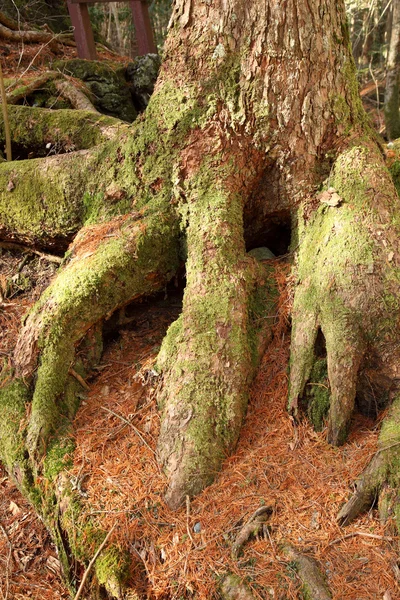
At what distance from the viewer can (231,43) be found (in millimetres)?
3516

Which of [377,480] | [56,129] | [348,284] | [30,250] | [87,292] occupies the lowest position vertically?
[377,480]

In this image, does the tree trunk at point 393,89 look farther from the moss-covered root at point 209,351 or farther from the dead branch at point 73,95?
the moss-covered root at point 209,351

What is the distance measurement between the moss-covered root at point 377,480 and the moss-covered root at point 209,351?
0.76 metres

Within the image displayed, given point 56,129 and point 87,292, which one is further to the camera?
point 56,129

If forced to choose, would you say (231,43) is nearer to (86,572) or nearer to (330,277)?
(330,277)

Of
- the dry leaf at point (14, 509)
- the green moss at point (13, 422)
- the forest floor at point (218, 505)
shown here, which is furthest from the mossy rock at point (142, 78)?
the dry leaf at point (14, 509)

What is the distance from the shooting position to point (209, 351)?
323 centimetres

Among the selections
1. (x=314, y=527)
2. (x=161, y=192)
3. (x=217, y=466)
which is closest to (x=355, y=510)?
(x=314, y=527)

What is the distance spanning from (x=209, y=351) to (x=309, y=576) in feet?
4.47

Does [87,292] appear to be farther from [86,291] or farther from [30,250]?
[30,250]

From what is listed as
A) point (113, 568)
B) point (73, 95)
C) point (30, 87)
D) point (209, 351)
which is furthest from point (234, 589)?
point (30, 87)

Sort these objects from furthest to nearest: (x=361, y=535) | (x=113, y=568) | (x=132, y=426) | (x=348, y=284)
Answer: (x=132, y=426)
(x=348, y=284)
(x=113, y=568)
(x=361, y=535)

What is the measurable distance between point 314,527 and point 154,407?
126cm

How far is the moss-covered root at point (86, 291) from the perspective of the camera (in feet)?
11.4
